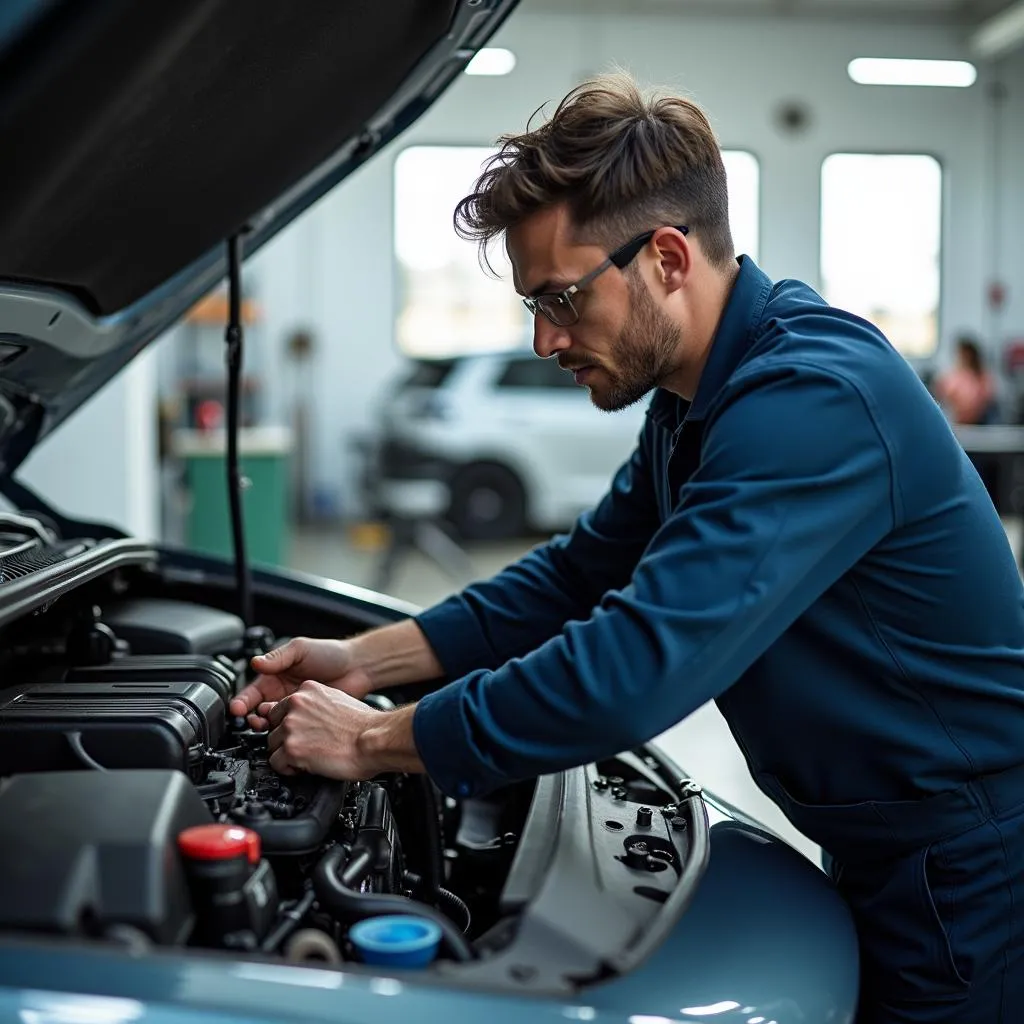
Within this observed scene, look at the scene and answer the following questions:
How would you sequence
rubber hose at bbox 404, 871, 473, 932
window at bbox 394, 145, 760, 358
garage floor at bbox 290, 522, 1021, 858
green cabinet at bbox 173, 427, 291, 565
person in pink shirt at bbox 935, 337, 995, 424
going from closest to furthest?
rubber hose at bbox 404, 871, 473, 932
garage floor at bbox 290, 522, 1021, 858
green cabinet at bbox 173, 427, 291, 565
person in pink shirt at bbox 935, 337, 995, 424
window at bbox 394, 145, 760, 358

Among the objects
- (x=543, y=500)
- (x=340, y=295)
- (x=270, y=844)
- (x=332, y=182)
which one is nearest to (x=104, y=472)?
(x=332, y=182)

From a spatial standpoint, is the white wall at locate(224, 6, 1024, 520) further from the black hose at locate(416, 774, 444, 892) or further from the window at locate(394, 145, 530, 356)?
the black hose at locate(416, 774, 444, 892)

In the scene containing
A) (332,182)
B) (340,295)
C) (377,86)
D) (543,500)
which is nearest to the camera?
(377,86)

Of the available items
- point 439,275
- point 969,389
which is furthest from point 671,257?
point 439,275

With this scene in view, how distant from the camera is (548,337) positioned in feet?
4.65

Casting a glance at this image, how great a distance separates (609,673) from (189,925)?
0.41 metres

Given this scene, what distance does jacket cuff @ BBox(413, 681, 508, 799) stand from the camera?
1.20 meters

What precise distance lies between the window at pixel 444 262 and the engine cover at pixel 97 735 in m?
9.28

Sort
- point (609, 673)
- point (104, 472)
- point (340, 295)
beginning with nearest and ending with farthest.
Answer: point (609, 673), point (104, 472), point (340, 295)

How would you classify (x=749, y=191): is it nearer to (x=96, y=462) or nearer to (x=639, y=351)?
(x=96, y=462)

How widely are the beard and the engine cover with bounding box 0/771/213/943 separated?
64 centimetres

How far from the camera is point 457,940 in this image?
1095mm

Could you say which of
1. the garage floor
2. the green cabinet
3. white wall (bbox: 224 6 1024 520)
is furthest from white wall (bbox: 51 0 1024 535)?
the green cabinet

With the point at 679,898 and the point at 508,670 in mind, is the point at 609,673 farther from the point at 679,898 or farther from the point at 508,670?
the point at 679,898
